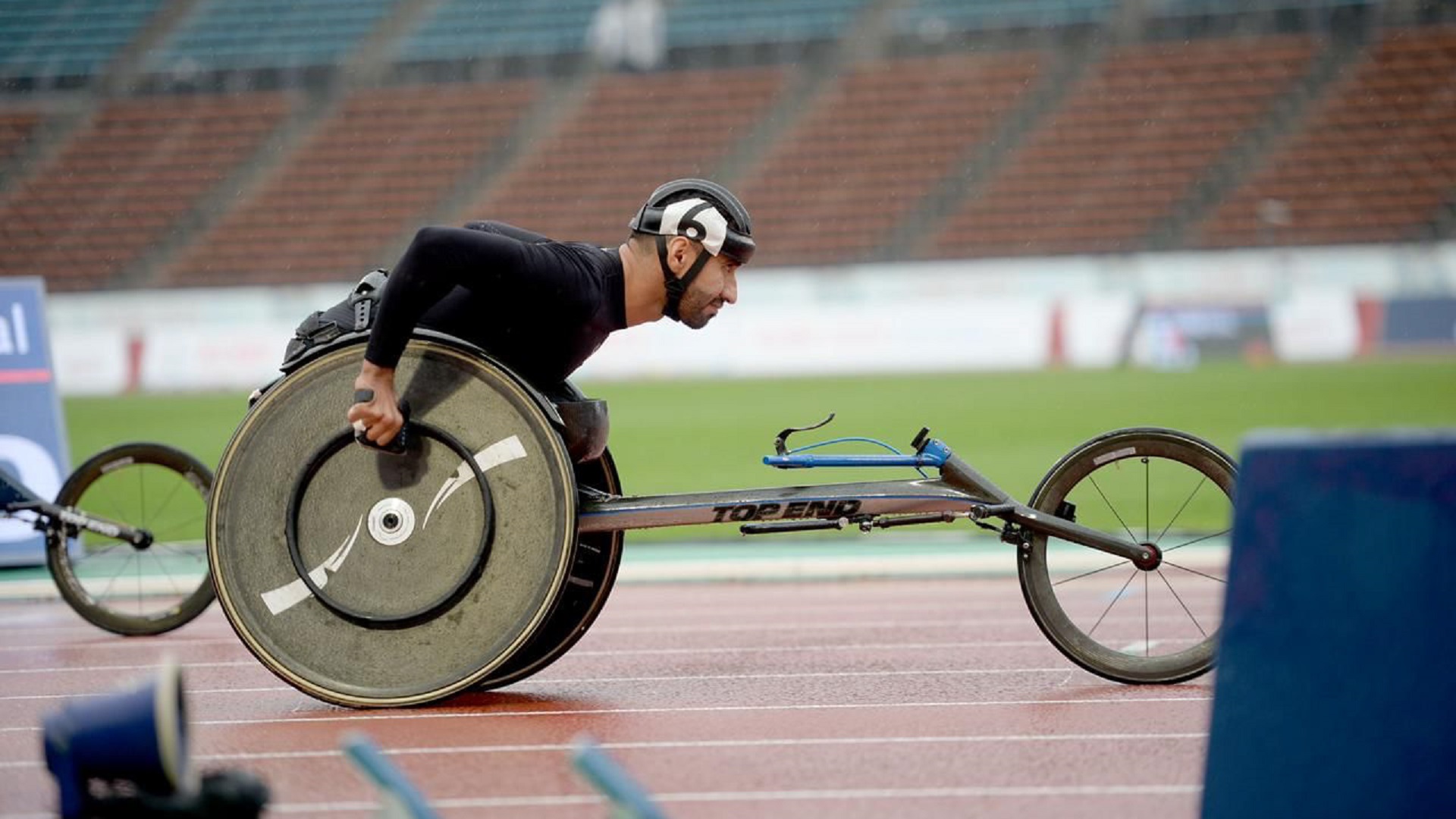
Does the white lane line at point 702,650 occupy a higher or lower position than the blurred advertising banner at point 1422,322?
lower

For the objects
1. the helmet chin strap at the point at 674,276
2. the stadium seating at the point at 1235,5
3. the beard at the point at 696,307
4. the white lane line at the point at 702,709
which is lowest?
the white lane line at the point at 702,709

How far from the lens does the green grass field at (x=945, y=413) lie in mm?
13352

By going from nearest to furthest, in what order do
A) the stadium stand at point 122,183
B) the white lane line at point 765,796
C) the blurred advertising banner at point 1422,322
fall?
the white lane line at point 765,796
the blurred advertising banner at point 1422,322
the stadium stand at point 122,183

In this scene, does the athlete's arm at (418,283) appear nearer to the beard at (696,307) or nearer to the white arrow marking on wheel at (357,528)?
the white arrow marking on wheel at (357,528)

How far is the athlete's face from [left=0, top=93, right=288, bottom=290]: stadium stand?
2605 centimetres

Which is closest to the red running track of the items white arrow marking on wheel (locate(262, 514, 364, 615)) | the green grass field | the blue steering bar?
white arrow marking on wheel (locate(262, 514, 364, 615))

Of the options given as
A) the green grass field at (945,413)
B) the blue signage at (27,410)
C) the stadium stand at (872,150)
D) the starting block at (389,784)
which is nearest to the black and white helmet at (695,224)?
the starting block at (389,784)

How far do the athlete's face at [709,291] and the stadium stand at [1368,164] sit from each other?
975 inches

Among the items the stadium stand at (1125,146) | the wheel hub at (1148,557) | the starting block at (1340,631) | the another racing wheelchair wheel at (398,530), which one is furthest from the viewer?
the stadium stand at (1125,146)

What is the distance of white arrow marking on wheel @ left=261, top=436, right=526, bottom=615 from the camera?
4.55m

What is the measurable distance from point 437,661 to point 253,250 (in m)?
27.4

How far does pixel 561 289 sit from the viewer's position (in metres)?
4.59

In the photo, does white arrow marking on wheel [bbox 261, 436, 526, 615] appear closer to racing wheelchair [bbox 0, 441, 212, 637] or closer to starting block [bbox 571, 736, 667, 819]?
racing wheelchair [bbox 0, 441, 212, 637]

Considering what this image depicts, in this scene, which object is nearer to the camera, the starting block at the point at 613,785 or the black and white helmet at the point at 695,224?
the starting block at the point at 613,785
